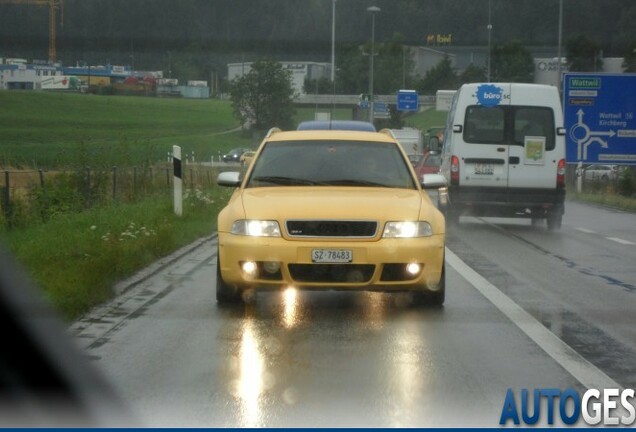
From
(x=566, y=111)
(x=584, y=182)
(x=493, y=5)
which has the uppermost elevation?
(x=493, y=5)

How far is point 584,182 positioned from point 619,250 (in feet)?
104

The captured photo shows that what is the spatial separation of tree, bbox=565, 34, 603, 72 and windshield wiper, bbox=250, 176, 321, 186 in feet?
161

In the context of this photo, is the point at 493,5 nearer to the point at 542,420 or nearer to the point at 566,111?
the point at 566,111

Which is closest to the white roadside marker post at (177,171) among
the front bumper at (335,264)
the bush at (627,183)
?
the front bumper at (335,264)

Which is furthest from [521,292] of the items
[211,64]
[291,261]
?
[211,64]

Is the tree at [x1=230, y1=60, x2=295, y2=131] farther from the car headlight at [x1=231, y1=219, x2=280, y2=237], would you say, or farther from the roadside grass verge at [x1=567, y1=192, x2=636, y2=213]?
the car headlight at [x1=231, y1=219, x2=280, y2=237]

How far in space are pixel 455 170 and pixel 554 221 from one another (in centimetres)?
206

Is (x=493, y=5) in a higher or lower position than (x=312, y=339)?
higher

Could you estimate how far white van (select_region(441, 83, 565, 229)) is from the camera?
2231 centimetres

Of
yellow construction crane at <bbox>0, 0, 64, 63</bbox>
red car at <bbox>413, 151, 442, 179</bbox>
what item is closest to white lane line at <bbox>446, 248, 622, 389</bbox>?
red car at <bbox>413, 151, 442, 179</bbox>

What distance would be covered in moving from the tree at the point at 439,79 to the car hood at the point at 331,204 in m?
78.5

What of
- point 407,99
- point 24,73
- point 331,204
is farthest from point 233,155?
point 331,204

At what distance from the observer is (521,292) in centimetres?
1208

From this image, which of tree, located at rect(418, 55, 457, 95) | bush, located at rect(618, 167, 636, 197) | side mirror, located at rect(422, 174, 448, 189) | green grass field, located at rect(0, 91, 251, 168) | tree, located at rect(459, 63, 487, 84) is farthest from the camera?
tree, located at rect(418, 55, 457, 95)
